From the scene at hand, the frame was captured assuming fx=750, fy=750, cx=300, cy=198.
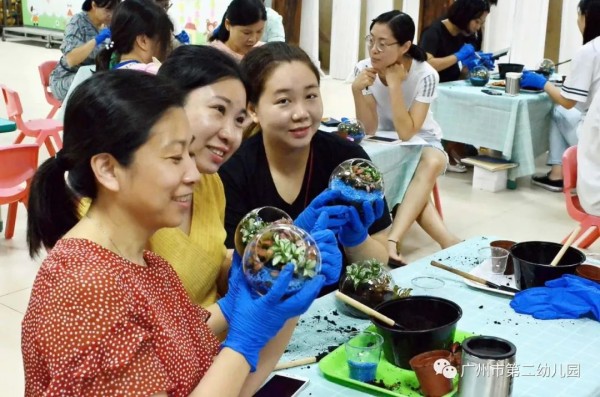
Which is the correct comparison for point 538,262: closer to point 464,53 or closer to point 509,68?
point 464,53

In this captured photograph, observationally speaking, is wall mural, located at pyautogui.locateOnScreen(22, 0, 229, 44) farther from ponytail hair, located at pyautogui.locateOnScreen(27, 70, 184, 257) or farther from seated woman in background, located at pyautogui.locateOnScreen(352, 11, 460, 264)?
ponytail hair, located at pyautogui.locateOnScreen(27, 70, 184, 257)

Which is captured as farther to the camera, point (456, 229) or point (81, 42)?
point (81, 42)

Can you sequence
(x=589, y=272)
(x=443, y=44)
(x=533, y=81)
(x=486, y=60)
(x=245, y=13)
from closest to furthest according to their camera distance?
(x=589, y=272) < (x=245, y=13) < (x=533, y=81) < (x=443, y=44) < (x=486, y=60)

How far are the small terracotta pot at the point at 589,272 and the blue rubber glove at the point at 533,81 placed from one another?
3353mm

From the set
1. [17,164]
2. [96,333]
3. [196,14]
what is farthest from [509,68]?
[196,14]

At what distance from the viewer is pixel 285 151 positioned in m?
2.16

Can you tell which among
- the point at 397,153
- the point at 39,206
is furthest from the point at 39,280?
the point at 397,153

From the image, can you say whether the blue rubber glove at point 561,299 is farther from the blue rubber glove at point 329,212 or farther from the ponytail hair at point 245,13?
the ponytail hair at point 245,13

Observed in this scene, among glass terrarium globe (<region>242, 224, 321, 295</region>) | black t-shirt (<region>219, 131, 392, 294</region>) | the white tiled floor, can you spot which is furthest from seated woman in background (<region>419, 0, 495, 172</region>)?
glass terrarium globe (<region>242, 224, 321, 295</region>)

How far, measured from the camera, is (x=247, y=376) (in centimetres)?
130

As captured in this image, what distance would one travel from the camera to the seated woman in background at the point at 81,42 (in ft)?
16.6

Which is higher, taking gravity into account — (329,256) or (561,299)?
(329,256)

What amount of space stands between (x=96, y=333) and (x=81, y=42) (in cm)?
459

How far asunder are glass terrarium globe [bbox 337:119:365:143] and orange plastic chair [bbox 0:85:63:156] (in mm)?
1928
